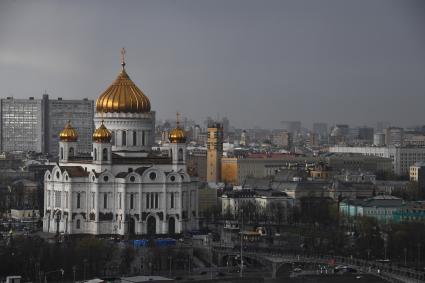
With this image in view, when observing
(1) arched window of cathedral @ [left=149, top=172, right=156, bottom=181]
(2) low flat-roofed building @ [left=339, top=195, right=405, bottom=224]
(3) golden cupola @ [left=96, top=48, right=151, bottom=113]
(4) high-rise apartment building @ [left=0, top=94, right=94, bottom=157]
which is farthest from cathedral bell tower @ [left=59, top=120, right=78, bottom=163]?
(4) high-rise apartment building @ [left=0, top=94, right=94, bottom=157]

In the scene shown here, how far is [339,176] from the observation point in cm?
6819

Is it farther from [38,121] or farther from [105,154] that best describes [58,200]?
[38,121]

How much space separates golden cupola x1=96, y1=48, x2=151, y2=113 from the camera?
4691 centimetres

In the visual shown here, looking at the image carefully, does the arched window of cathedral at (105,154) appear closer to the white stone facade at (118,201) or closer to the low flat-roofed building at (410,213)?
the white stone facade at (118,201)

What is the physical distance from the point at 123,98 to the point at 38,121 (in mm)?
44285

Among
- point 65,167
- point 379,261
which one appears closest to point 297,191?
point 65,167

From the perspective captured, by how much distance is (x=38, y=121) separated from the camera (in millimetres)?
90625

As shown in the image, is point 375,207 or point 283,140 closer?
point 375,207

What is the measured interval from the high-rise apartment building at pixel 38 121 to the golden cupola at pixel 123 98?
4012 cm

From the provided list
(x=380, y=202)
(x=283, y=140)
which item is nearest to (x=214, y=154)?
(x=380, y=202)

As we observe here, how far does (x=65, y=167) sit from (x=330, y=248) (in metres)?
8.51

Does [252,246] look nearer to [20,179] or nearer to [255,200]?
[255,200]

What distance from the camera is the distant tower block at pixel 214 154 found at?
73.9m

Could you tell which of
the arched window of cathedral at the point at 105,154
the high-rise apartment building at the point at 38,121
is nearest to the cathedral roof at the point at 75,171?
the arched window of cathedral at the point at 105,154
